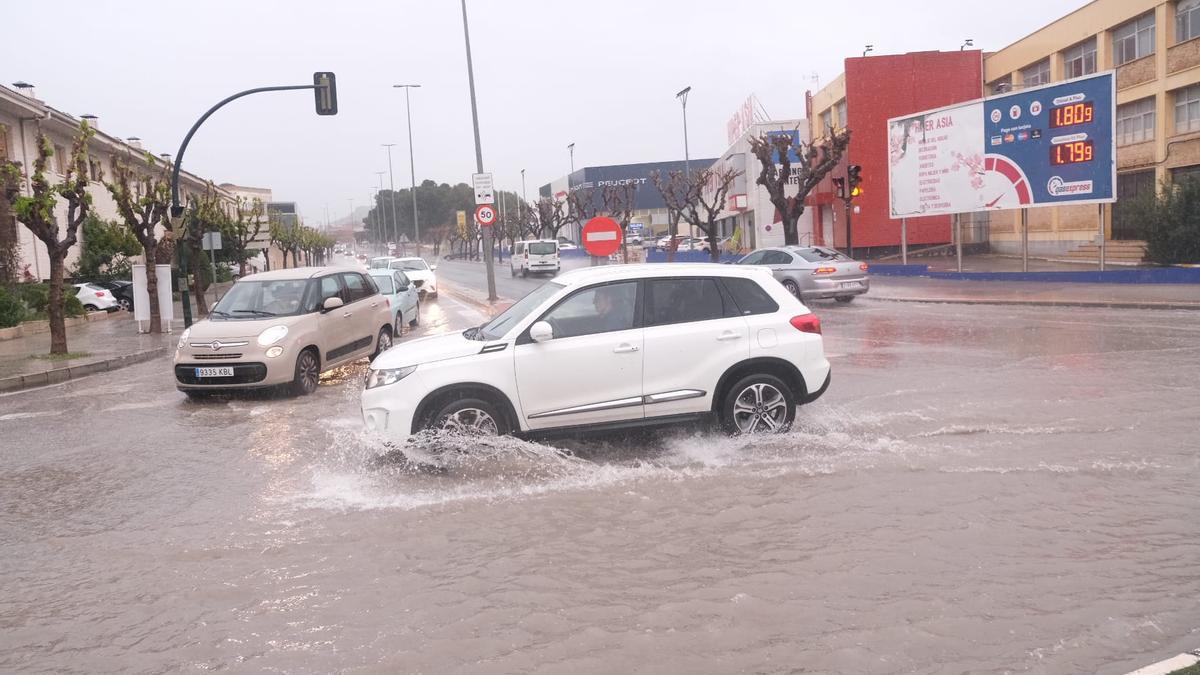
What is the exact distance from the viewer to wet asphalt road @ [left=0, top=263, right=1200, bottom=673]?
4387 millimetres

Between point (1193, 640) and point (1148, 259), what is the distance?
26.3 m

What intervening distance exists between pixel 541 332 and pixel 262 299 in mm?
6760

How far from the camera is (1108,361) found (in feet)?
39.3

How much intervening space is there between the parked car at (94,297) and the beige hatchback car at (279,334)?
65.3 feet

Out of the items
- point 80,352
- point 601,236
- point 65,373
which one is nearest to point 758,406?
point 601,236

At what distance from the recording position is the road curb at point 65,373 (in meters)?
14.7

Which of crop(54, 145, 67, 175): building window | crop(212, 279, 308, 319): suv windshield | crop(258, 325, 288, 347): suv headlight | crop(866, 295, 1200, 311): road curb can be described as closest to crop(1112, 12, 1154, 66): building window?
crop(866, 295, 1200, 311): road curb

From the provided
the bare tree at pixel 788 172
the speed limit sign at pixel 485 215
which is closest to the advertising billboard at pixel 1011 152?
the bare tree at pixel 788 172

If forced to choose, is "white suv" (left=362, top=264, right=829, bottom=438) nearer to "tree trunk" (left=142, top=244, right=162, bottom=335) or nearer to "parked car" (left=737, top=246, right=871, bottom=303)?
"parked car" (left=737, top=246, right=871, bottom=303)

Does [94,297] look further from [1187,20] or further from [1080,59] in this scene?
[1080,59]

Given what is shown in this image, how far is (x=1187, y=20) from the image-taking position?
30.2 m

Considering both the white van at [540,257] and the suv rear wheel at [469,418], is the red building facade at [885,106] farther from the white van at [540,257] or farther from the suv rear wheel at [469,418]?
the suv rear wheel at [469,418]

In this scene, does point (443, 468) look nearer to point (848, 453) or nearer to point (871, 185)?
point (848, 453)

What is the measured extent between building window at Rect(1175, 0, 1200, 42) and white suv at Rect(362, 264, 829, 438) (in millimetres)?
28757
